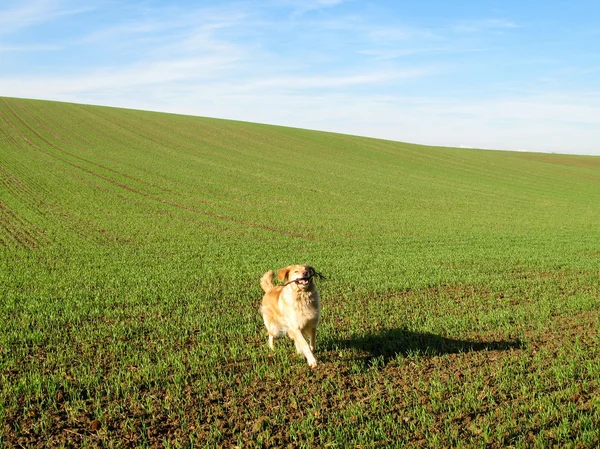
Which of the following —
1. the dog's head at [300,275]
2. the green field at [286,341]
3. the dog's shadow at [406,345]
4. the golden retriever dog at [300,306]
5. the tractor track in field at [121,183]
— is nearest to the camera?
the green field at [286,341]

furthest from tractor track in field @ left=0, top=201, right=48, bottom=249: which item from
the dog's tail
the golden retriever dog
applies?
the golden retriever dog

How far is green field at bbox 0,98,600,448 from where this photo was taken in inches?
234

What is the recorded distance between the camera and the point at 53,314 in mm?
10430

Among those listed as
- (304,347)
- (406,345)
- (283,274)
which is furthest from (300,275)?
(406,345)

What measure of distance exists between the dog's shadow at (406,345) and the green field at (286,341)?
49 mm

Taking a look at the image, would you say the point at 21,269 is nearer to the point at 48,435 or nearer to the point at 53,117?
the point at 48,435

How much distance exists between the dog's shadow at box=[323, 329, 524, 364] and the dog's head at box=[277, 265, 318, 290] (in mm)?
1769

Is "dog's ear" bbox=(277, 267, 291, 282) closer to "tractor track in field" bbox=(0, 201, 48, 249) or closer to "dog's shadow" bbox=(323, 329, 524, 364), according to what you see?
"dog's shadow" bbox=(323, 329, 524, 364)

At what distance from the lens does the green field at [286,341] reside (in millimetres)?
5945

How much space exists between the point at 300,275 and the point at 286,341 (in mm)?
2244

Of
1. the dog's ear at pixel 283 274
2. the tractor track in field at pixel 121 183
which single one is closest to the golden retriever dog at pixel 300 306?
the dog's ear at pixel 283 274

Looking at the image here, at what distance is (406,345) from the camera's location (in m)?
8.69

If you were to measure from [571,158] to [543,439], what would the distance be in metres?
105

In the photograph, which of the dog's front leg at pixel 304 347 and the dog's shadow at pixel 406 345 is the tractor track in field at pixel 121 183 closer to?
the dog's shadow at pixel 406 345
